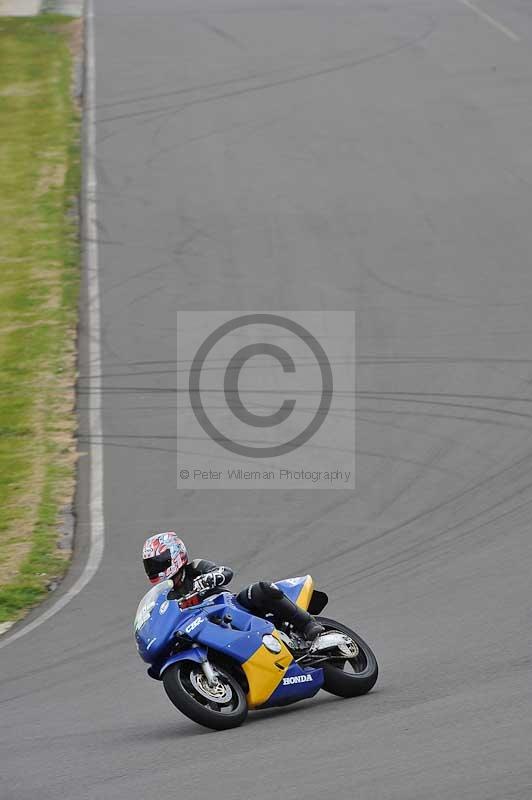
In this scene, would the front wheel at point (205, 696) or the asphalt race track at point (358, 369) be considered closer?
the asphalt race track at point (358, 369)

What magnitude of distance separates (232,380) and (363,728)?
10239mm

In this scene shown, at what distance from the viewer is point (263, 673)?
7.93 m

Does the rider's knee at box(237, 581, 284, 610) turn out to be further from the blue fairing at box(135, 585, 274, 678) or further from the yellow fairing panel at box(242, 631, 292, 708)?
the yellow fairing panel at box(242, 631, 292, 708)

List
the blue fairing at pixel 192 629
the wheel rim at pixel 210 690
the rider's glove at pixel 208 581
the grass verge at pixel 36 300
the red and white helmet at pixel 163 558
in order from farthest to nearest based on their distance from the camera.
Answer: the grass verge at pixel 36 300, the rider's glove at pixel 208 581, the red and white helmet at pixel 163 558, the blue fairing at pixel 192 629, the wheel rim at pixel 210 690

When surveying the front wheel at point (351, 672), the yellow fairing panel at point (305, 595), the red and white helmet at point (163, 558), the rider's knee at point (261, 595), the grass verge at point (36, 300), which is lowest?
the grass verge at point (36, 300)

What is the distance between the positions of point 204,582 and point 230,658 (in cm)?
57

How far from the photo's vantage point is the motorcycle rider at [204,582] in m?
8.01

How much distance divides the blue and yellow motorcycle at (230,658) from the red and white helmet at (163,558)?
20 cm

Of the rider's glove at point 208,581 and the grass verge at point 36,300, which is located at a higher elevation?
the rider's glove at point 208,581

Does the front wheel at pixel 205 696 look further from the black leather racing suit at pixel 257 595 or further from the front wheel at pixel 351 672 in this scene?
the front wheel at pixel 351 672

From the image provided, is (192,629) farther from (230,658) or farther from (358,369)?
(358,369)

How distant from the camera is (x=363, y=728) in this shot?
23.7 feet

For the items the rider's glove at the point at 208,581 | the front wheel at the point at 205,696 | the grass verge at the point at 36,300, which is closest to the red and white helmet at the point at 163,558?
the rider's glove at the point at 208,581

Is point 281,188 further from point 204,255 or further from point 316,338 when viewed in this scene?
point 316,338
